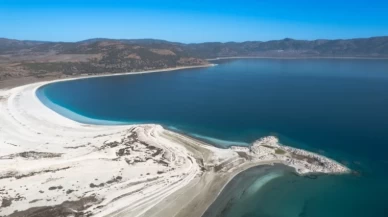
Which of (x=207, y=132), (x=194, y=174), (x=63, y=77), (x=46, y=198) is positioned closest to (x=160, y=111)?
(x=207, y=132)

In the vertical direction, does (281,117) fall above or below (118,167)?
above

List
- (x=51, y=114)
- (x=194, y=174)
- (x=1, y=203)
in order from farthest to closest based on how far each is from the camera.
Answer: (x=51, y=114)
(x=194, y=174)
(x=1, y=203)

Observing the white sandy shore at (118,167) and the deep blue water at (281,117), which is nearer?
the white sandy shore at (118,167)

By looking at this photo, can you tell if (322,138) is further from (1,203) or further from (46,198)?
(1,203)

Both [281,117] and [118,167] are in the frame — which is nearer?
[118,167]
